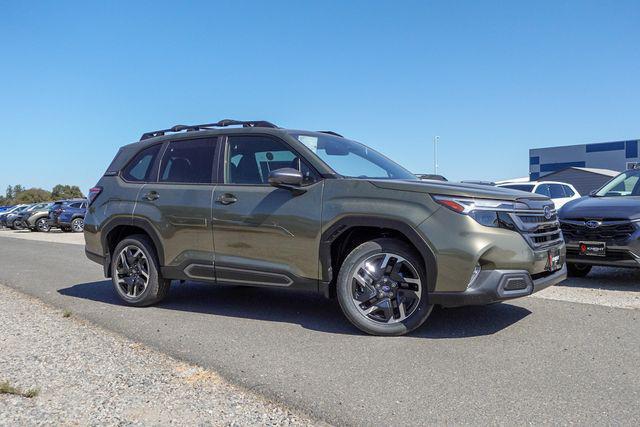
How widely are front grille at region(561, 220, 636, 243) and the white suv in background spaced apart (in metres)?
8.14

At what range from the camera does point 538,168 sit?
4706 cm

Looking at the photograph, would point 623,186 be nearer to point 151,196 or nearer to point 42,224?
point 151,196

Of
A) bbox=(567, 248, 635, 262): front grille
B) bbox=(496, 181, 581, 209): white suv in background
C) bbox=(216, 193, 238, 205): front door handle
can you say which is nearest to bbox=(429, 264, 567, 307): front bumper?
bbox=(216, 193, 238, 205): front door handle

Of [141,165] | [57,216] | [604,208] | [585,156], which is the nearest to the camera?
[141,165]

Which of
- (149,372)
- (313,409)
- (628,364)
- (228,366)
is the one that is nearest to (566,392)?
(628,364)

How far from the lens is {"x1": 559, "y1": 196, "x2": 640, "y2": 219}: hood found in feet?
21.8

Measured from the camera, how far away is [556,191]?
15875mm

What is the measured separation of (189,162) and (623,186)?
615cm

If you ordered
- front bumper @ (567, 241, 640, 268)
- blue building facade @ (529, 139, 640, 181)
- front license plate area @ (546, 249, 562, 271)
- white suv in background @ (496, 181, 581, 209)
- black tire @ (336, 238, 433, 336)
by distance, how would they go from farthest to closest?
blue building facade @ (529, 139, 640, 181) → white suv in background @ (496, 181, 581, 209) → front bumper @ (567, 241, 640, 268) → front license plate area @ (546, 249, 562, 271) → black tire @ (336, 238, 433, 336)

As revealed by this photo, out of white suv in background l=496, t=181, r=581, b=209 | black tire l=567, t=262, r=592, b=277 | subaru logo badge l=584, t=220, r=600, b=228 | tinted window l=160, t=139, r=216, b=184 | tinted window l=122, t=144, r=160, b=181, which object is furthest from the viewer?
white suv in background l=496, t=181, r=581, b=209

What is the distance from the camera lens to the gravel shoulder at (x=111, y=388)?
3.05m

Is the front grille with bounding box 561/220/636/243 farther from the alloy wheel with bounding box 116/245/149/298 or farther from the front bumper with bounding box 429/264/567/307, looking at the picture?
the alloy wheel with bounding box 116/245/149/298

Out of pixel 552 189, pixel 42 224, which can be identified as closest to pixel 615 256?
pixel 552 189

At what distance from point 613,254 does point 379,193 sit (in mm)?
3630
